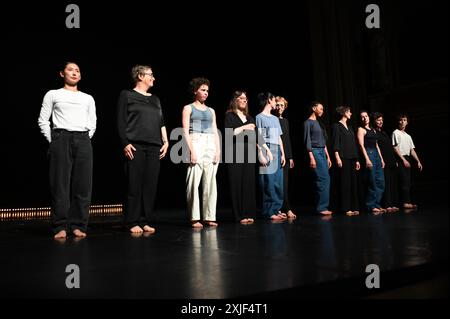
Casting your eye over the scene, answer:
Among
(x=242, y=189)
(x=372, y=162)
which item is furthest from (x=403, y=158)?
(x=242, y=189)

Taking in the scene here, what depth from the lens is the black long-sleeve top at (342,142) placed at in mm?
4891

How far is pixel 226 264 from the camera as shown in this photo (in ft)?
5.90

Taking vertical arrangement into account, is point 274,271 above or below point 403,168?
below

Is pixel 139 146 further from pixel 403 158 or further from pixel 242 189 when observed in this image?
pixel 403 158

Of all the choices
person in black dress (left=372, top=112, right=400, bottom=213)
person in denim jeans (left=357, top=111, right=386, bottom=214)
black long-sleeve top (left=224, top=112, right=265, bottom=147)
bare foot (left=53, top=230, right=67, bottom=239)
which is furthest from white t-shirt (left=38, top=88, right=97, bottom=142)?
person in black dress (left=372, top=112, right=400, bottom=213)

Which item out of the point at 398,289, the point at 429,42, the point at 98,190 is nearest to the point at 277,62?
the point at 429,42

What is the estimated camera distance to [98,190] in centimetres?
632

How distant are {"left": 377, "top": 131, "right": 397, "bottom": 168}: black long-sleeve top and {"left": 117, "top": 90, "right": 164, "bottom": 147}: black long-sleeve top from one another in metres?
3.23

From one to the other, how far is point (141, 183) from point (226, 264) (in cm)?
161

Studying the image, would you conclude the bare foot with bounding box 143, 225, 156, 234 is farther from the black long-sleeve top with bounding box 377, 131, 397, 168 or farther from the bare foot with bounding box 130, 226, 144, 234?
the black long-sleeve top with bounding box 377, 131, 397, 168

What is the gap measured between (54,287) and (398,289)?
1.22m
